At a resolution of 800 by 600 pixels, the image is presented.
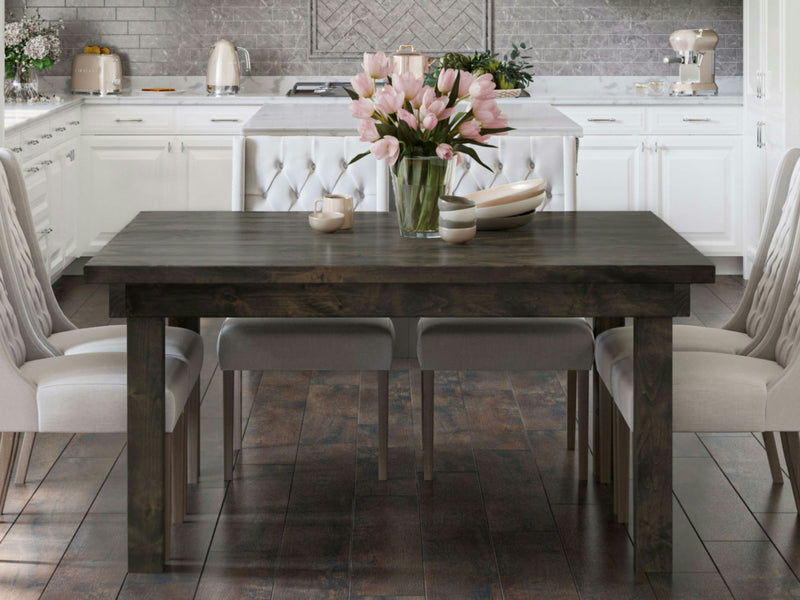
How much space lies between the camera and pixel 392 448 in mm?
3408

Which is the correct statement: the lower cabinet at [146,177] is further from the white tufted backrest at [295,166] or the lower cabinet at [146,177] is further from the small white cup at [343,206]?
the small white cup at [343,206]

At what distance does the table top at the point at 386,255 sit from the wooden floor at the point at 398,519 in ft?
2.27

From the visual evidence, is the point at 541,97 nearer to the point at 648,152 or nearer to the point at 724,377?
the point at 648,152

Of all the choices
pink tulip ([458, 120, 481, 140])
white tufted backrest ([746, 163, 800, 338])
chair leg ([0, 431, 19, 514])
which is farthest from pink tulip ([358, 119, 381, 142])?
chair leg ([0, 431, 19, 514])

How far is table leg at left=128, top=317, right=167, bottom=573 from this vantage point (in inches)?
97.3

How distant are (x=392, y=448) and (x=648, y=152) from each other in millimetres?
3069

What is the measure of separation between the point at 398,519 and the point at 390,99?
106 cm

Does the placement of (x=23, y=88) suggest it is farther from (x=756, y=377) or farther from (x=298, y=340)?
(x=756, y=377)

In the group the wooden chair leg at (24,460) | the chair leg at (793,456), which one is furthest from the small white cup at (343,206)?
the chair leg at (793,456)

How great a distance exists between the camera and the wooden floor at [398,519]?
99.3 inches

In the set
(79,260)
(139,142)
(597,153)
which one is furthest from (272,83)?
(597,153)

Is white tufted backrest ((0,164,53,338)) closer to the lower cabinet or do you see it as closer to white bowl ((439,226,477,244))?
white bowl ((439,226,477,244))

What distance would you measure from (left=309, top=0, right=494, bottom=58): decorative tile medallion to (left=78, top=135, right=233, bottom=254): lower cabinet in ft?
3.17

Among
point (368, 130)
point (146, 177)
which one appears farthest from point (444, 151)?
point (146, 177)
